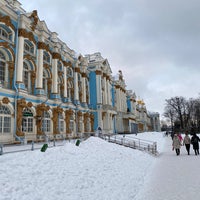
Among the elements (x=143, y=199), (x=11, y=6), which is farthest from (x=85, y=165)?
(x=11, y=6)

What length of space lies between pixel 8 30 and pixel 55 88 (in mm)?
8800

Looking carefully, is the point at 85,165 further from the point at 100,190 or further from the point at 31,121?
the point at 31,121

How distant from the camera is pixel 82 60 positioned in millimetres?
34812

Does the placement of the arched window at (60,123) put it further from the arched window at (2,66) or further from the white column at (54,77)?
the arched window at (2,66)

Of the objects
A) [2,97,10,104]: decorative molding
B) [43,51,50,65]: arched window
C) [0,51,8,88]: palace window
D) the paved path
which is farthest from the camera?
[43,51,50,65]: arched window

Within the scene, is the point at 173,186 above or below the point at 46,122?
below

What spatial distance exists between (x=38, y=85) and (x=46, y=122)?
4630 mm

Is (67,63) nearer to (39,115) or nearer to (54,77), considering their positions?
(54,77)

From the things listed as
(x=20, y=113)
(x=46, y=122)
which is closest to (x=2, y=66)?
(x=20, y=113)

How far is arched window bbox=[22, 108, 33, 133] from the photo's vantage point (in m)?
19.0

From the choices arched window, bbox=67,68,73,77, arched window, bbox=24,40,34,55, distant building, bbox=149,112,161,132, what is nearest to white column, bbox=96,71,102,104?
arched window, bbox=67,68,73,77

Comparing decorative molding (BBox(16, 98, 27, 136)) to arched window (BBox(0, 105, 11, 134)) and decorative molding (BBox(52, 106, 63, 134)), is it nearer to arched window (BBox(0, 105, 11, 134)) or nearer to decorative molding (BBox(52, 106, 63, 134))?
arched window (BBox(0, 105, 11, 134))

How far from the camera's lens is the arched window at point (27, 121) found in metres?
19.0

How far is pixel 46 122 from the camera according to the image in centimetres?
2273
